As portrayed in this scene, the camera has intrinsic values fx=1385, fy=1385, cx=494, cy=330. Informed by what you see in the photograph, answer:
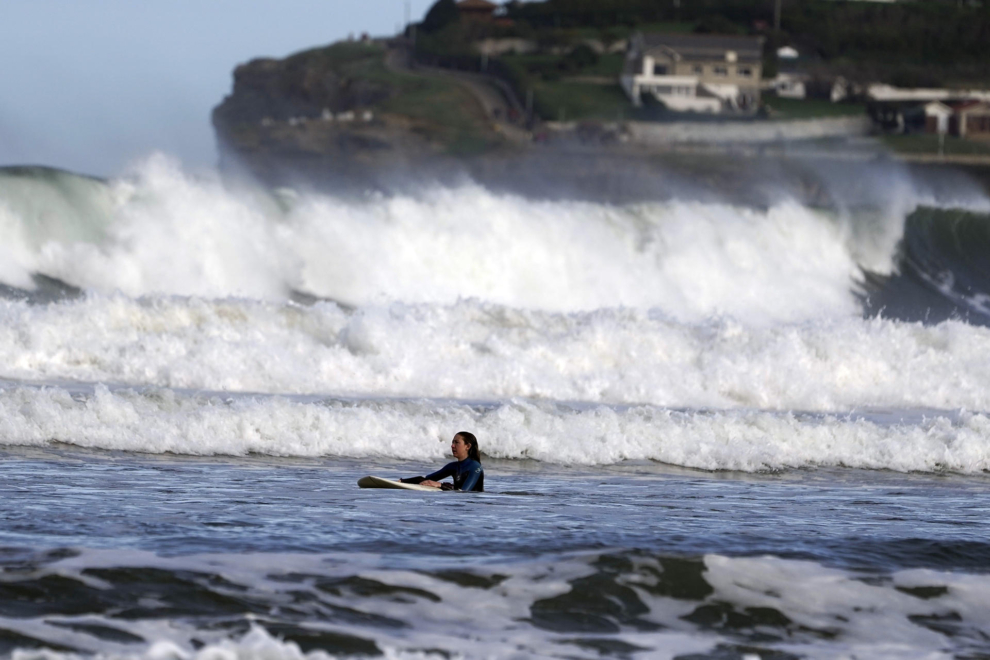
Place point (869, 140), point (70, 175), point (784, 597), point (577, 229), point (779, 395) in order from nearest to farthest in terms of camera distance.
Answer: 1. point (784, 597)
2. point (779, 395)
3. point (70, 175)
4. point (577, 229)
5. point (869, 140)

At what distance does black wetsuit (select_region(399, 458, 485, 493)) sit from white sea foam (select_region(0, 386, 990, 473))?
8.19 ft

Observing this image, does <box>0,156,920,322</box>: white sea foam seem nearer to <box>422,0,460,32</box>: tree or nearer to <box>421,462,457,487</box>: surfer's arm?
<box>421,462,457,487</box>: surfer's arm

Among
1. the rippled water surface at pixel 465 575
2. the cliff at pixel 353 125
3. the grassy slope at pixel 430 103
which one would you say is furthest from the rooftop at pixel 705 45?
the rippled water surface at pixel 465 575

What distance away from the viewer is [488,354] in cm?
1781

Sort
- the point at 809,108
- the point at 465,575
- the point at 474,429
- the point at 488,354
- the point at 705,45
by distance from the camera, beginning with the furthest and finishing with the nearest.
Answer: the point at 705,45
the point at 809,108
the point at 488,354
the point at 474,429
the point at 465,575

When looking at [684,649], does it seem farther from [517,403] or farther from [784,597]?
[517,403]

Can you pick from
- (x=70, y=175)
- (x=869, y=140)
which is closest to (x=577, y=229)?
(x=70, y=175)

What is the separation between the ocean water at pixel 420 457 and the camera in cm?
603

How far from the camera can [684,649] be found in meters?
5.80

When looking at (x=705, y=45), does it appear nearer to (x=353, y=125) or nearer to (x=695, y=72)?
(x=695, y=72)

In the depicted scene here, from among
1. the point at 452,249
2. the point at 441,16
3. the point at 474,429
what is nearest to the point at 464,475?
the point at 474,429

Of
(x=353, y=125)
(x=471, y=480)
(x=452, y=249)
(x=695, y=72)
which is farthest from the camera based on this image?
(x=695, y=72)

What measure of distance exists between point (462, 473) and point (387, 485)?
1.79ft

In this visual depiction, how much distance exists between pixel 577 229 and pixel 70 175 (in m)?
12.5
